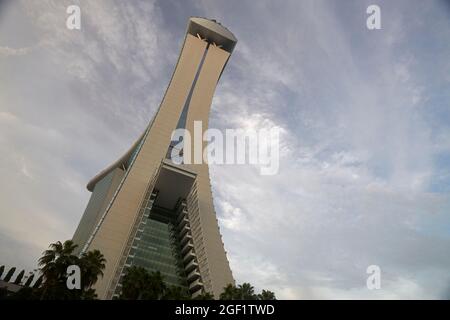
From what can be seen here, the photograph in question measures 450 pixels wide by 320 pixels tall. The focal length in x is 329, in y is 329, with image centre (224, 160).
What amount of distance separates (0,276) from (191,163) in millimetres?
79931

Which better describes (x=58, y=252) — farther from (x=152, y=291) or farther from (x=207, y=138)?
(x=207, y=138)

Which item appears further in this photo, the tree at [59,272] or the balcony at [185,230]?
the balcony at [185,230]

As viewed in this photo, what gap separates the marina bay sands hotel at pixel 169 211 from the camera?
5559 centimetres

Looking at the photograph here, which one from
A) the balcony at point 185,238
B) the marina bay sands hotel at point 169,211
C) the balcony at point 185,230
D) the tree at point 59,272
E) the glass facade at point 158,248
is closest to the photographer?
the tree at point 59,272

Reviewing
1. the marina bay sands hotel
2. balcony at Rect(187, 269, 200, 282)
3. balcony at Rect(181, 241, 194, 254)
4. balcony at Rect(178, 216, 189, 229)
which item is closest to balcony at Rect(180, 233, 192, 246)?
the marina bay sands hotel

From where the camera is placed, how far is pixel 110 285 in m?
49.3

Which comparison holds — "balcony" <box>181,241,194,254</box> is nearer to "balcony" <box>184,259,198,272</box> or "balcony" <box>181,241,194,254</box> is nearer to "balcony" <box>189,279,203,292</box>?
"balcony" <box>184,259,198,272</box>

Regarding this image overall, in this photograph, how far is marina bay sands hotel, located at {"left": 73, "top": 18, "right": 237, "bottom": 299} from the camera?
55.6 m

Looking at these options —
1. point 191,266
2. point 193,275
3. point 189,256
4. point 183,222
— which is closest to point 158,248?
point 183,222

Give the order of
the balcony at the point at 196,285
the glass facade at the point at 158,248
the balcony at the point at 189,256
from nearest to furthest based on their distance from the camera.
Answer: the balcony at the point at 196,285 < the glass facade at the point at 158,248 < the balcony at the point at 189,256

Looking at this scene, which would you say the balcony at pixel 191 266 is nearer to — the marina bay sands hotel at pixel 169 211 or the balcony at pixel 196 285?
the marina bay sands hotel at pixel 169 211

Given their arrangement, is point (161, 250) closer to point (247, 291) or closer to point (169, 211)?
point (169, 211)

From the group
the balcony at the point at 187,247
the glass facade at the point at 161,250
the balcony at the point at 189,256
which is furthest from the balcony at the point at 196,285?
the balcony at the point at 187,247
